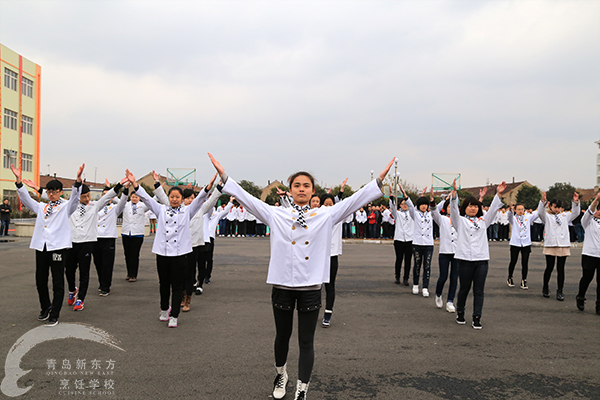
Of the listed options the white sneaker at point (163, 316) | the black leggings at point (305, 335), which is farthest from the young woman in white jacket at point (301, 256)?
the white sneaker at point (163, 316)

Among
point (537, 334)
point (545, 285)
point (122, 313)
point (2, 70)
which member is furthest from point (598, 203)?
point (2, 70)

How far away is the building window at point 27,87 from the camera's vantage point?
44.2 m

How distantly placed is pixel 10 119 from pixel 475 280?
162ft

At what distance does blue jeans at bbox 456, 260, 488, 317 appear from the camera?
6.84 metres

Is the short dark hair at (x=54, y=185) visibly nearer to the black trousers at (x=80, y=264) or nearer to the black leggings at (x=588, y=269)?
the black trousers at (x=80, y=264)

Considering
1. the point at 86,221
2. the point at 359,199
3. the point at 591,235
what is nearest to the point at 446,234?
the point at 591,235

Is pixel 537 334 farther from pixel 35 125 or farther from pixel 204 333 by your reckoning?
pixel 35 125

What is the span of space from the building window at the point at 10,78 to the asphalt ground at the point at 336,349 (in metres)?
41.8

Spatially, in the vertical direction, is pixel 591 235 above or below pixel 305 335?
above

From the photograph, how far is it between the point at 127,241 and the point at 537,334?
921cm

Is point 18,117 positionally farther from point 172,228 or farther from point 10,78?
point 172,228

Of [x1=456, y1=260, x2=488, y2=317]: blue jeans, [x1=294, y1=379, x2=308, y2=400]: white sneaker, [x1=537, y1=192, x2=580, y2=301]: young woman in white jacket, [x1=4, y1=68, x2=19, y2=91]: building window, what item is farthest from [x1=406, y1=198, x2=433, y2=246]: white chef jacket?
[x1=4, y1=68, x2=19, y2=91]: building window

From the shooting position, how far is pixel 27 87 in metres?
45.0

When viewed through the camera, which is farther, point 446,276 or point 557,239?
point 557,239
